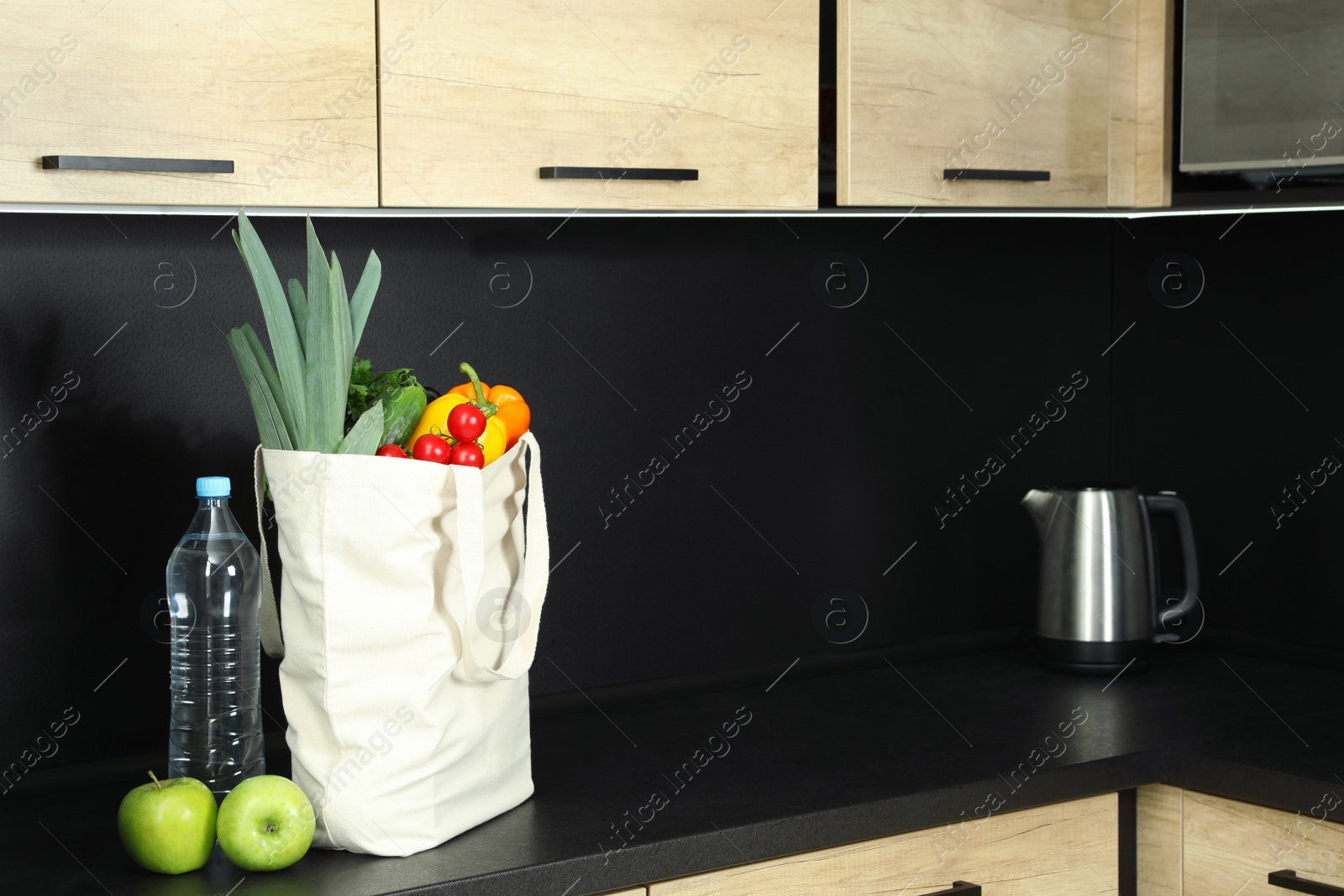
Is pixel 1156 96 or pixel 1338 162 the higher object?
pixel 1156 96

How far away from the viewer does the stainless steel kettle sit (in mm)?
1907

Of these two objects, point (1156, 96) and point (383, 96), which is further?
point (1156, 96)

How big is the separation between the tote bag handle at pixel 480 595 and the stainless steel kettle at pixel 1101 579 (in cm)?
90

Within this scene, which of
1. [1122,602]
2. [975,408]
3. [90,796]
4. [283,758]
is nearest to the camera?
[90,796]

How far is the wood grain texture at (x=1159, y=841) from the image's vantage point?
1.57 metres

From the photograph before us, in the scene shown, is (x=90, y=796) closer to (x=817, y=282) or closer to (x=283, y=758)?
(x=283, y=758)

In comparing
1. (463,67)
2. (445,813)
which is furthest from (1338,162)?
(445,813)

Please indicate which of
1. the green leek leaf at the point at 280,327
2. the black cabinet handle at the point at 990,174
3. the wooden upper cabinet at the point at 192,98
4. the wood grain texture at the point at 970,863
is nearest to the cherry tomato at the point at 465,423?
the green leek leaf at the point at 280,327

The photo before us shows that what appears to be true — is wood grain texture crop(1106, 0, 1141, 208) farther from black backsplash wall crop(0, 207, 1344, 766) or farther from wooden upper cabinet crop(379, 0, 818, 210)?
wooden upper cabinet crop(379, 0, 818, 210)

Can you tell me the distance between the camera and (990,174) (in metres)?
1.71

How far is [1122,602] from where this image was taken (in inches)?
75.2

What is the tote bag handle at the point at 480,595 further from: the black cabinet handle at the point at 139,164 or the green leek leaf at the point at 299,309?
the black cabinet handle at the point at 139,164

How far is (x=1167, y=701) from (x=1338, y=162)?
0.71 m

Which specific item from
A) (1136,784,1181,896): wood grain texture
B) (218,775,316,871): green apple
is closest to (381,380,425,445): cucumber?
(218,775,316,871): green apple
